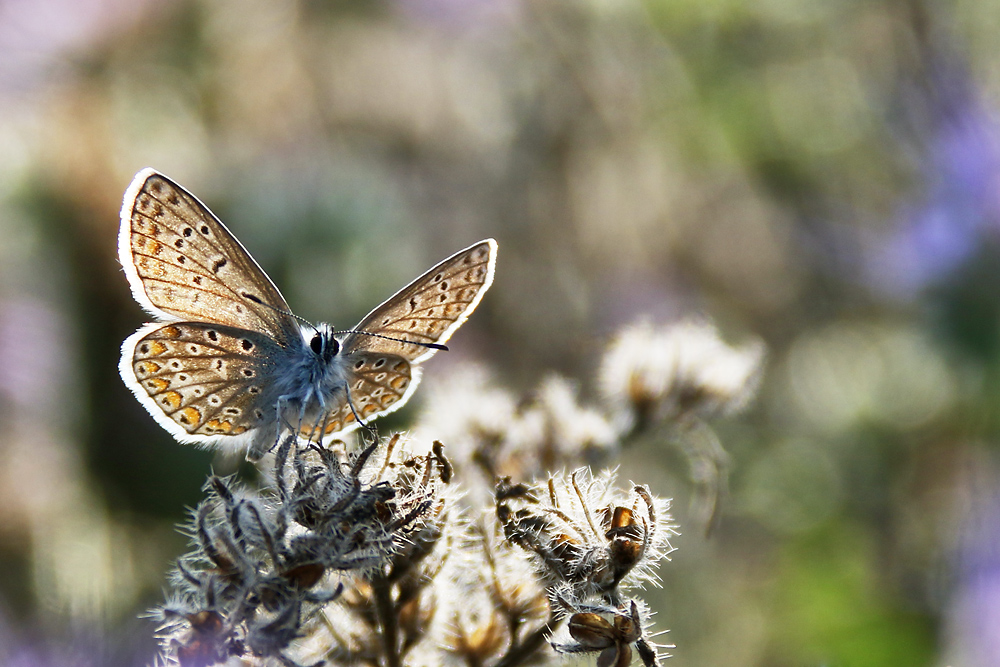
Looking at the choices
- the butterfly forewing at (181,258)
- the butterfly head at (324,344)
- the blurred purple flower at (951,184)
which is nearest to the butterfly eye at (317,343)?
the butterfly head at (324,344)

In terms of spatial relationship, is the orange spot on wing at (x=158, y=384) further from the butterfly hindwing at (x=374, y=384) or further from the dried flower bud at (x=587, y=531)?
the dried flower bud at (x=587, y=531)

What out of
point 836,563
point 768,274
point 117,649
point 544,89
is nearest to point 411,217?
point 544,89

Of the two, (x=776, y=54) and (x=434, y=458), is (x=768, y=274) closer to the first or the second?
(x=776, y=54)

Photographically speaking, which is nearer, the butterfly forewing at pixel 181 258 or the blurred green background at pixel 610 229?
the butterfly forewing at pixel 181 258

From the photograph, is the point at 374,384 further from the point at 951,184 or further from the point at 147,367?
the point at 951,184

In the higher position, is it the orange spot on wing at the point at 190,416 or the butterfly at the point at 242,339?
the butterfly at the point at 242,339

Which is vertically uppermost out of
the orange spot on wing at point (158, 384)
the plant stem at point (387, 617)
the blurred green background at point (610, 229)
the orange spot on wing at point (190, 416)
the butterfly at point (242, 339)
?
the blurred green background at point (610, 229)

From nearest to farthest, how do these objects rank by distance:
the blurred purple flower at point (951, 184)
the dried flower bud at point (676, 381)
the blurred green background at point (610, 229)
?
the dried flower bud at point (676, 381), the blurred green background at point (610, 229), the blurred purple flower at point (951, 184)
